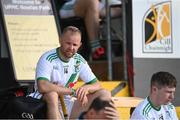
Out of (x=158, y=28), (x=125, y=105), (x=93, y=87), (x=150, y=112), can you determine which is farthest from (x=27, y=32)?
(x=150, y=112)

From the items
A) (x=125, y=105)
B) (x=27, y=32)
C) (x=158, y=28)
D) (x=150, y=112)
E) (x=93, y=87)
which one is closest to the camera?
(x=150, y=112)

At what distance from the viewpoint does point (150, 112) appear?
638cm

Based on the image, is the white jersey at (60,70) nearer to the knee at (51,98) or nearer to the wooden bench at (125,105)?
the knee at (51,98)

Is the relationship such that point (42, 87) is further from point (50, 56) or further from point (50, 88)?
point (50, 56)

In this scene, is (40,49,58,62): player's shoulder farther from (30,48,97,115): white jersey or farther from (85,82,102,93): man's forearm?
(85,82,102,93): man's forearm

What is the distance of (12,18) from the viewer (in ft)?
31.2

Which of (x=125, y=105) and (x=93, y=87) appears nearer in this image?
(x=93, y=87)

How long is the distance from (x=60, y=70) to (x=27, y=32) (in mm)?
2712

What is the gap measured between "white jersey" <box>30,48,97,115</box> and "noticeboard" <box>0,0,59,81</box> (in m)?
2.35

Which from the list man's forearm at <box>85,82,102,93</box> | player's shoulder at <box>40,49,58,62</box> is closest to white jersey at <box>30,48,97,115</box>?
player's shoulder at <box>40,49,58,62</box>

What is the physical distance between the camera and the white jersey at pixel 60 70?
6855 mm

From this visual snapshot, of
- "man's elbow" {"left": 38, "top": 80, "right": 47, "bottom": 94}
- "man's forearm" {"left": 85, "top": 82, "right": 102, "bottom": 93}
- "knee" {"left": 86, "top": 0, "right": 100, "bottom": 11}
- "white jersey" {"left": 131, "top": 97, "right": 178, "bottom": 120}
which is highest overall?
"knee" {"left": 86, "top": 0, "right": 100, "bottom": 11}

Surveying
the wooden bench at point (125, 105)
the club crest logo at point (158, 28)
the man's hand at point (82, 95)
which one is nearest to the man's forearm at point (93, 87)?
the man's hand at point (82, 95)

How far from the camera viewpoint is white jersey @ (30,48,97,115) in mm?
6855
